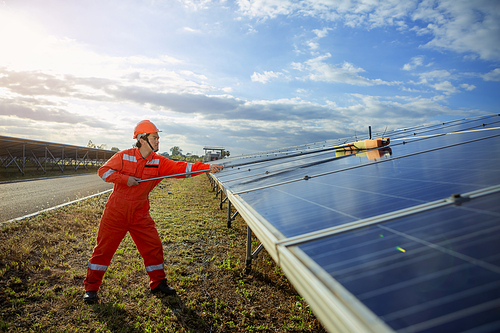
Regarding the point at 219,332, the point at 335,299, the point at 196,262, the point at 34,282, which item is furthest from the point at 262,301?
the point at 34,282

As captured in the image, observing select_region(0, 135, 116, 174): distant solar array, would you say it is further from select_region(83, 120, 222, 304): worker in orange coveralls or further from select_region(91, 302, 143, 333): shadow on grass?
select_region(91, 302, 143, 333): shadow on grass

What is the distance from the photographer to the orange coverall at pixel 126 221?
158 inches

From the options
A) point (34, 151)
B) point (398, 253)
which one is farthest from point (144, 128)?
point (34, 151)

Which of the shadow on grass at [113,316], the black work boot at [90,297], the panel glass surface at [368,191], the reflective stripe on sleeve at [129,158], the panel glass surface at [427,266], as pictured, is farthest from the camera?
the reflective stripe on sleeve at [129,158]

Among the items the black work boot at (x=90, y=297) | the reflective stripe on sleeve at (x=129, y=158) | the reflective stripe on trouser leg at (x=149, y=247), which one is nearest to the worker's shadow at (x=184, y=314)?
the reflective stripe on trouser leg at (x=149, y=247)

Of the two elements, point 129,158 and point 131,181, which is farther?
point 129,158

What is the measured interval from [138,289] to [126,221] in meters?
1.23

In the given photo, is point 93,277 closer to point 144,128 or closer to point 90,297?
point 90,297

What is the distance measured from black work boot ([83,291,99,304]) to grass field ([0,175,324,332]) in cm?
12

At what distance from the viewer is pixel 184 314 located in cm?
377

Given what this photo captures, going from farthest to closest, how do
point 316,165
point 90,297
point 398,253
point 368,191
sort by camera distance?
1. point 316,165
2. point 90,297
3. point 368,191
4. point 398,253

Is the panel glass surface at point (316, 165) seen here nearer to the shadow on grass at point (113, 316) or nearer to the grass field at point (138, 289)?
the grass field at point (138, 289)

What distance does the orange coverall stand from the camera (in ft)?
13.2

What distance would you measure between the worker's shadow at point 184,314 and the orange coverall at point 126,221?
405 millimetres
